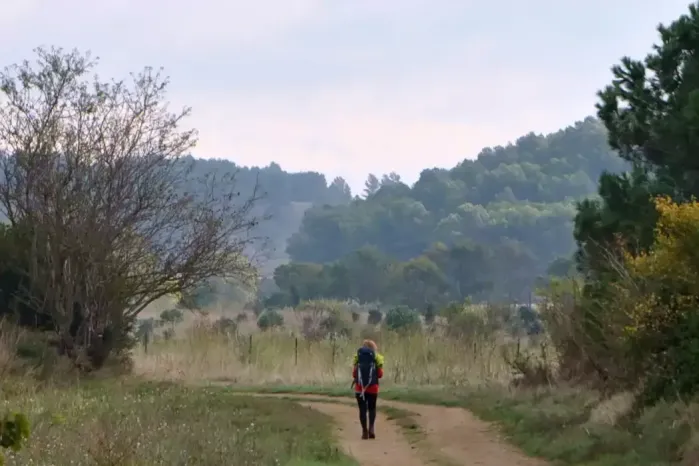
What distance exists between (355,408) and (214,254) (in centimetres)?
620

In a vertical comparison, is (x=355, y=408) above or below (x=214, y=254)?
below

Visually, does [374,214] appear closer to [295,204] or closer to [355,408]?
[295,204]

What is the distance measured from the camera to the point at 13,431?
4.98 m

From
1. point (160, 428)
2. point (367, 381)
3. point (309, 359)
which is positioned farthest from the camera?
point (309, 359)

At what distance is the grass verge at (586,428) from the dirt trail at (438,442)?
1.10 ft

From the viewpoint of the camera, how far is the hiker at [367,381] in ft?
56.6

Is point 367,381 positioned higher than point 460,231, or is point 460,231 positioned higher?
point 460,231

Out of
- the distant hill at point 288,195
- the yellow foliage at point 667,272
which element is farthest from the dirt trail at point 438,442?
the distant hill at point 288,195

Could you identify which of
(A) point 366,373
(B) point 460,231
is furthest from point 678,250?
(B) point 460,231

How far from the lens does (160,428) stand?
13.5 metres

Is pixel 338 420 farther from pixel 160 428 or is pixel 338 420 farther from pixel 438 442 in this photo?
pixel 160 428

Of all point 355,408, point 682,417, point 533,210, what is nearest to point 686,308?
point 682,417

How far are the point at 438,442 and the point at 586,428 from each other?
294 centimetres

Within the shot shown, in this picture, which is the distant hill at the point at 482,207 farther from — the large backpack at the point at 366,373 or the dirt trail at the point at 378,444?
the large backpack at the point at 366,373
